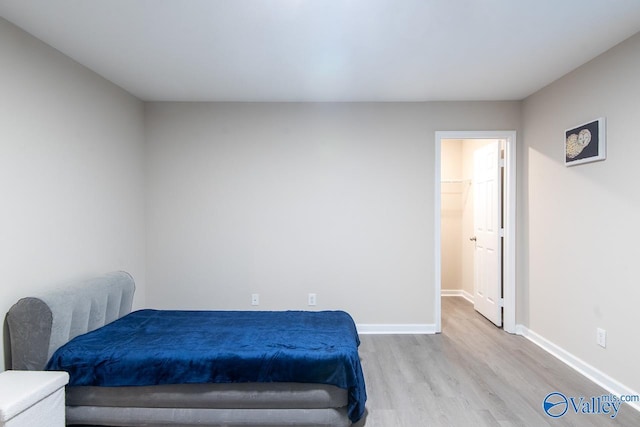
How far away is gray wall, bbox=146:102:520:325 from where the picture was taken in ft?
11.3

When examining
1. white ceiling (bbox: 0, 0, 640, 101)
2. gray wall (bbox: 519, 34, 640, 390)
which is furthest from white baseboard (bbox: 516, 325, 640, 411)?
white ceiling (bbox: 0, 0, 640, 101)

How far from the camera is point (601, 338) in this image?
240cm

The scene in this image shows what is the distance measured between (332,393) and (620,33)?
3.05 m

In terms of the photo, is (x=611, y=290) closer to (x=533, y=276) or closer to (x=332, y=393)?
(x=533, y=276)

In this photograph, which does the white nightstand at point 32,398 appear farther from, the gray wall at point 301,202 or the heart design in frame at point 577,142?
the heart design in frame at point 577,142

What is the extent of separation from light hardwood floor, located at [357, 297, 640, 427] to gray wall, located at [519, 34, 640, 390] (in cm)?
33

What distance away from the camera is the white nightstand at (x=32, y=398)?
1495 millimetres

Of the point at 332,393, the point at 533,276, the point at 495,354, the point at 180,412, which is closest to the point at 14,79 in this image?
the point at 180,412

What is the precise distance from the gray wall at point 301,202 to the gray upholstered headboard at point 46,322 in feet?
4.09

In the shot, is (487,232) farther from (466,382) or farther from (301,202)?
(301,202)

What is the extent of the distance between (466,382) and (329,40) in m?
2.77

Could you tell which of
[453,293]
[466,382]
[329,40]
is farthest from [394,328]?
[329,40]

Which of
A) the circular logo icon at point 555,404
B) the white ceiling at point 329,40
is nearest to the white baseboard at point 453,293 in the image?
the circular logo icon at point 555,404

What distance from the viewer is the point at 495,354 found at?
2.92 meters
